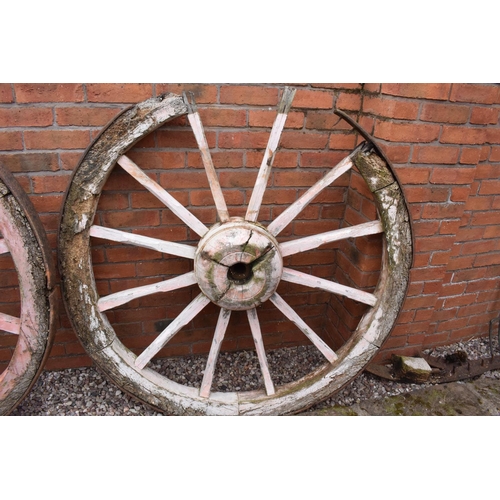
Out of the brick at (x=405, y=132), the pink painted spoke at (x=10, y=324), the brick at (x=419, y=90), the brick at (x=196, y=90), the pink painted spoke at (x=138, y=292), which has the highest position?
the brick at (x=419, y=90)

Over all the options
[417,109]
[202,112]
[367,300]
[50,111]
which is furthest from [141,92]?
[367,300]

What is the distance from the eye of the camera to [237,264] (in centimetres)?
168

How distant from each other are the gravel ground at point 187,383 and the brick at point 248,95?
1.39 m

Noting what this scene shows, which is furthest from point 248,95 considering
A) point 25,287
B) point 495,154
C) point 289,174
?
point 495,154

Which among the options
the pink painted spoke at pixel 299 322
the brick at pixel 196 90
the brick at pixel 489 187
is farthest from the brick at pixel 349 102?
the pink painted spoke at pixel 299 322

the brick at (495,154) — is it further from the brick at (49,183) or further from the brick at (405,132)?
the brick at (49,183)

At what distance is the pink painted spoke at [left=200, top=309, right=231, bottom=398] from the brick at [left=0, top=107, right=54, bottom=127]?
1123mm

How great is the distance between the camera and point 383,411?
1.94m

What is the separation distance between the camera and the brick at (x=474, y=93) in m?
1.67

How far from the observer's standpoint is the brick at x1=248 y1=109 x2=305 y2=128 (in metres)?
1.74

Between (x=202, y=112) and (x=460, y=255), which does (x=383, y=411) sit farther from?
(x=202, y=112)

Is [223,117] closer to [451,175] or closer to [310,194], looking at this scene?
[310,194]

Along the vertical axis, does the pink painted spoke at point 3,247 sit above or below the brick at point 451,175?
below

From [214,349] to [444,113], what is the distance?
150 cm
